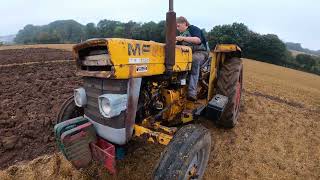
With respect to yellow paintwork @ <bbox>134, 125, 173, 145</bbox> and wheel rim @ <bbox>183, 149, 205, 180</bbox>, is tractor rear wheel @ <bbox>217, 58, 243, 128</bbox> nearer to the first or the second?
wheel rim @ <bbox>183, 149, 205, 180</bbox>

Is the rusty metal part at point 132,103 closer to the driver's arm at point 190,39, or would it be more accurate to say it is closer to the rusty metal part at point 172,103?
the rusty metal part at point 172,103

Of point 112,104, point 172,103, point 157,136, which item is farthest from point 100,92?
point 172,103

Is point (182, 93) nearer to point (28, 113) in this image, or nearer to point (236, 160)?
point (236, 160)

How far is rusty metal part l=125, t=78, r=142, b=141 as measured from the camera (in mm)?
3395

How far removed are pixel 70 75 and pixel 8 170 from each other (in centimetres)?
676

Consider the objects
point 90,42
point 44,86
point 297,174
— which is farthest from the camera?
point 44,86

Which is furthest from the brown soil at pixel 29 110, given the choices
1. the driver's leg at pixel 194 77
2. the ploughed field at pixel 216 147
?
the driver's leg at pixel 194 77

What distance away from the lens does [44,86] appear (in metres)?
8.36

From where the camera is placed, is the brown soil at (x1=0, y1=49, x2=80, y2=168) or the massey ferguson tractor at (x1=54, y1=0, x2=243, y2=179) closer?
the massey ferguson tractor at (x1=54, y1=0, x2=243, y2=179)

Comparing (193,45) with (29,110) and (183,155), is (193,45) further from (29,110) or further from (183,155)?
(29,110)

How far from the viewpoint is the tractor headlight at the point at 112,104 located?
3.21m

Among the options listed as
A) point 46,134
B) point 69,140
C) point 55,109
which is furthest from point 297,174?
point 55,109

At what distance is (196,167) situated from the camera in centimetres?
346

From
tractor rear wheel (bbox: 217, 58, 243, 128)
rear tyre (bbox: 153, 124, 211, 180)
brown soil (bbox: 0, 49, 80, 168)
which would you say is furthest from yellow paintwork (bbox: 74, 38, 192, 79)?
brown soil (bbox: 0, 49, 80, 168)
